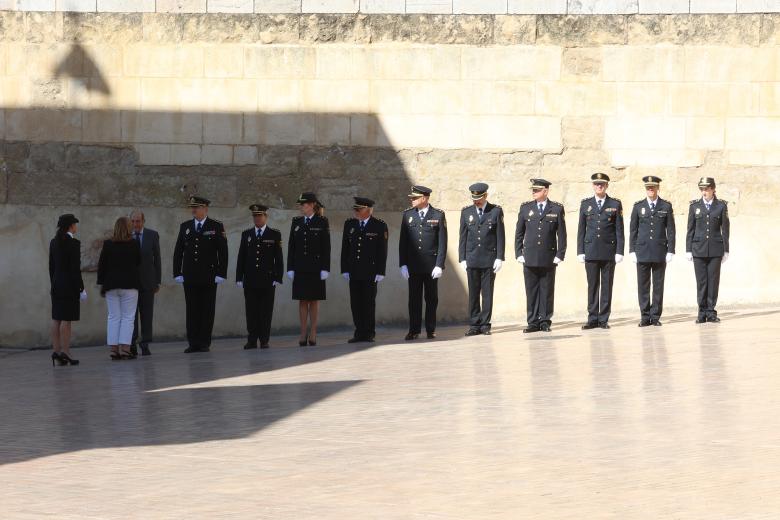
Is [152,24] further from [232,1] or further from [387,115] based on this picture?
[387,115]

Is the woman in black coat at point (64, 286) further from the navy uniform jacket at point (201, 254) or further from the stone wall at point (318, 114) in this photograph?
the stone wall at point (318, 114)

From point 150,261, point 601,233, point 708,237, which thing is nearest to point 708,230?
point 708,237

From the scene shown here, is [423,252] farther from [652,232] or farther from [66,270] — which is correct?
[66,270]

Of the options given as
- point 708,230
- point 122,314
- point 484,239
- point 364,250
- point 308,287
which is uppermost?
point 708,230

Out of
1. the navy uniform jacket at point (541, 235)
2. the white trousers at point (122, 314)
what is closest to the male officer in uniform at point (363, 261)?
the navy uniform jacket at point (541, 235)

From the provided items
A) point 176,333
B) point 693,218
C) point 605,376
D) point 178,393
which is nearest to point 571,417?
point 605,376

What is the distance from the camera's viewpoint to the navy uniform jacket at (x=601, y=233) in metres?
14.6

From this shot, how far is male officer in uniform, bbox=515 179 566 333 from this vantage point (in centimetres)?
1438

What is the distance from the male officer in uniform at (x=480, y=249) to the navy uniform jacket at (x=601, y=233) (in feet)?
2.94

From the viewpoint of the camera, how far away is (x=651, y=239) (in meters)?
14.6

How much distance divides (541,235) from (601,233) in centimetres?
67

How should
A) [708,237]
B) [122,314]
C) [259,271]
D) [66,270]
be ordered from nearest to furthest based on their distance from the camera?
[66,270]
[122,314]
[259,271]
[708,237]

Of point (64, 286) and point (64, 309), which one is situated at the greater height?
point (64, 286)

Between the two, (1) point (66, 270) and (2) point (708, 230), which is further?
(2) point (708, 230)
